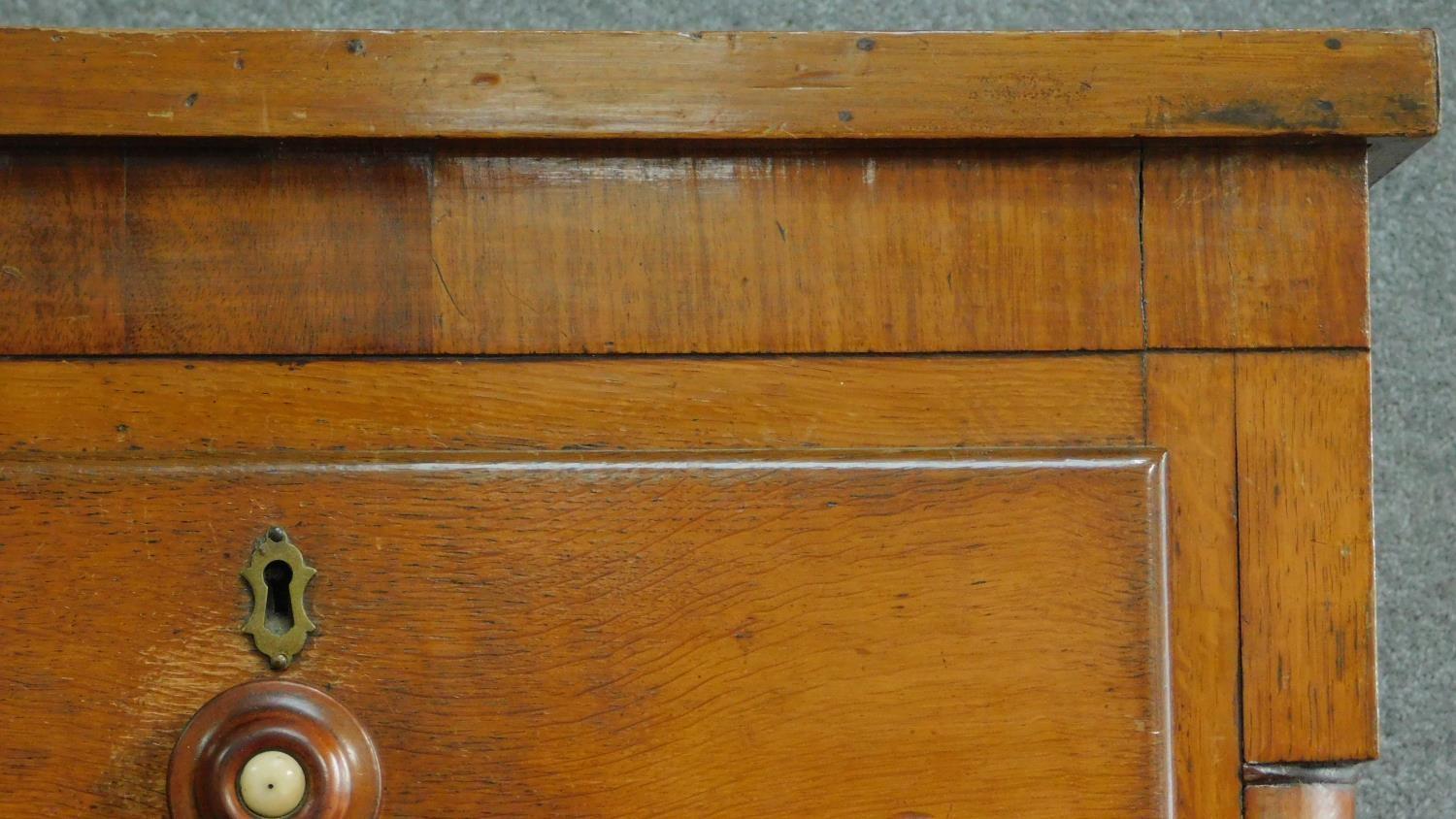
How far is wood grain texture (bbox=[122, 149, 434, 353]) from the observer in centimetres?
43

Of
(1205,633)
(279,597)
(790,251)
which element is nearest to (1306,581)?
(1205,633)

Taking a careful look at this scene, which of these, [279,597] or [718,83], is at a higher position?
[718,83]

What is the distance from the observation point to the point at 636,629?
0.43m

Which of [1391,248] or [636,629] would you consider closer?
[636,629]

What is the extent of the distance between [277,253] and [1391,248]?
0.67m

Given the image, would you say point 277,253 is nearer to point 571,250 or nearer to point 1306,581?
point 571,250

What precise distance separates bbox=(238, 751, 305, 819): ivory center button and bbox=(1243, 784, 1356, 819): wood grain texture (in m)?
0.30

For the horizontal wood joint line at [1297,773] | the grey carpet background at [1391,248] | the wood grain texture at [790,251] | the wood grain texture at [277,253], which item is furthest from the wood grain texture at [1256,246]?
the grey carpet background at [1391,248]

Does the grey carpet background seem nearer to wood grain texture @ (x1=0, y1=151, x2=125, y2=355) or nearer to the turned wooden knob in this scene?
wood grain texture @ (x1=0, y1=151, x2=125, y2=355)

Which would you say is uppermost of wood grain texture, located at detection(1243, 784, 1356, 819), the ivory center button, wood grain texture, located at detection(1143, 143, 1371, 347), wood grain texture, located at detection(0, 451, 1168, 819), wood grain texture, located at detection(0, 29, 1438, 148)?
wood grain texture, located at detection(0, 29, 1438, 148)

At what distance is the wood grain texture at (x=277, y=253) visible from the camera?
43 cm

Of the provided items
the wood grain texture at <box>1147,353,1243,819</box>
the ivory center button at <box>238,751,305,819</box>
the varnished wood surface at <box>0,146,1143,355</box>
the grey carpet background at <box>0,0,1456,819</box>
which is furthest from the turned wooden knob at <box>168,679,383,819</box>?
the grey carpet background at <box>0,0,1456,819</box>

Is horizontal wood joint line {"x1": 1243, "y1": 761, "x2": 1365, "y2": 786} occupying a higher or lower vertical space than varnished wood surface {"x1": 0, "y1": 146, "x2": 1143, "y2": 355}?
lower

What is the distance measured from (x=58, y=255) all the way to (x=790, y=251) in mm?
234
